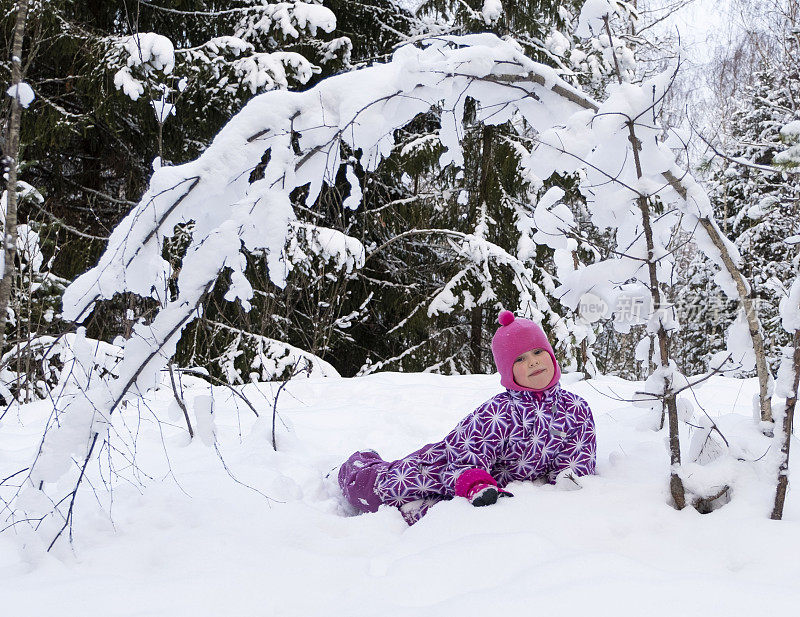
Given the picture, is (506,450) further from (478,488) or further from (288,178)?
(288,178)

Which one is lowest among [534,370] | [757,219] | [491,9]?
[757,219]

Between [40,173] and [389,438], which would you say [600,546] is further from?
[40,173]

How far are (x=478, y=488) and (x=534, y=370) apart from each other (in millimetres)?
491

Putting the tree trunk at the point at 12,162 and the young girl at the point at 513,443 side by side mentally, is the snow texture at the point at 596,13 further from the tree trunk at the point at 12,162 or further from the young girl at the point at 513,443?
the tree trunk at the point at 12,162

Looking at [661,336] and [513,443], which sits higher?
[661,336]

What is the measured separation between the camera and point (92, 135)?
688cm

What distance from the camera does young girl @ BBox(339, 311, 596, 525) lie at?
2303mm

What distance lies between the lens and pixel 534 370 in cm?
235

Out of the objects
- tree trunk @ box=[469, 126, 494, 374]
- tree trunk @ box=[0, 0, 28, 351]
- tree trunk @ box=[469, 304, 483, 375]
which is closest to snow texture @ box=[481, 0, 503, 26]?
tree trunk @ box=[469, 126, 494, 374]

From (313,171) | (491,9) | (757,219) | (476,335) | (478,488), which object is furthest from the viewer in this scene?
(757,219)

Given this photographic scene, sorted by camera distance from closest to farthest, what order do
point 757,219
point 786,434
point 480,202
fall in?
1. point 786,434
2. point 480,202
3. point 757,219

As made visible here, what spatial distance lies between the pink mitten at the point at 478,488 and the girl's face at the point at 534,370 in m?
0.37

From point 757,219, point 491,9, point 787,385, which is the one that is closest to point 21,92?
point 787,385

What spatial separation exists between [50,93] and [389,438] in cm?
591
